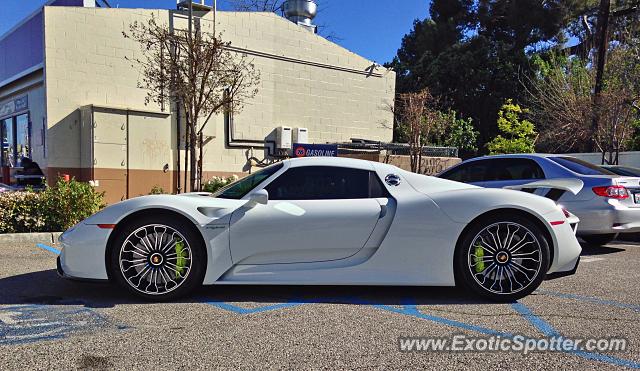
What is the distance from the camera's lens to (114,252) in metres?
3.94

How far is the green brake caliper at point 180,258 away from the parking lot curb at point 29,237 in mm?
4338

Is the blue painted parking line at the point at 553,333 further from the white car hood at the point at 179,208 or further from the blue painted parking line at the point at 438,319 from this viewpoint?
the white car hood at the point at 179,208

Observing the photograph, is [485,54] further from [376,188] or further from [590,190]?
[376,188]

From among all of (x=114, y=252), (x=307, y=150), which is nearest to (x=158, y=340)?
(x=114, y=252)

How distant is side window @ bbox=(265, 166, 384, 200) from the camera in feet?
13.8

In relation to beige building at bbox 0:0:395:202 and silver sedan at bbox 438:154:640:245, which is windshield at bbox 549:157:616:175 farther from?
beige building at bbox 0:0:395:202

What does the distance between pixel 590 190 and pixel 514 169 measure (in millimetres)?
1099

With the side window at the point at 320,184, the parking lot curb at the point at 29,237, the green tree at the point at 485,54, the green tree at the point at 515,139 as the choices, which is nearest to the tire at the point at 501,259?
the side window at the point at 320,184

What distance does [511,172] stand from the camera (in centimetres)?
714

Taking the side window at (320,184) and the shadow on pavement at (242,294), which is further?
the side window at (320,184)

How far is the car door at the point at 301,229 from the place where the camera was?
3977mm

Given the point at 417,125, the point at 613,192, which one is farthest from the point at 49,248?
the point at 417,125

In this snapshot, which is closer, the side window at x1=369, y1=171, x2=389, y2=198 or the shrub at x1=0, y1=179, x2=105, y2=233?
the side window at x1=369, y1=171, x2=389, y2=198

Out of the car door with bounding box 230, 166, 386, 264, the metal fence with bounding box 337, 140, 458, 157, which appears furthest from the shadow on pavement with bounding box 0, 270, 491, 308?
the metal fence with bounding box 337, 140, 458, 157
